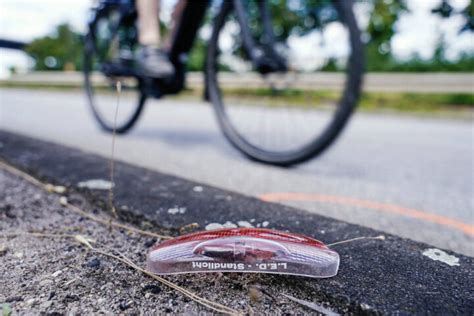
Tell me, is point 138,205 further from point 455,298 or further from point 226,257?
point 455,298

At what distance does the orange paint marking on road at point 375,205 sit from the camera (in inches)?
47.4

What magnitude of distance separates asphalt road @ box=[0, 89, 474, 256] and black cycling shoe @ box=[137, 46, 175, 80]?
0.42 m

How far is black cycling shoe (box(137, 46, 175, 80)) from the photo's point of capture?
2309mm

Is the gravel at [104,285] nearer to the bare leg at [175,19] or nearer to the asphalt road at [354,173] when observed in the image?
the asphalt road at [354,173]

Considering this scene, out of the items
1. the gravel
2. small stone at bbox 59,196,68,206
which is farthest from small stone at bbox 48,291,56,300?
small stone at bbox 59,196,68,206

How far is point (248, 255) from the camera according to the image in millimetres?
646

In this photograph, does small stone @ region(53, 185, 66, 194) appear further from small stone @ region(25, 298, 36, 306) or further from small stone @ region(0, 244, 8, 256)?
small stone @ region(25, 298, 36, 306)

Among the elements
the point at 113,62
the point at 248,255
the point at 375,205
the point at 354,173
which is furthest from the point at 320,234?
the point at 113,62

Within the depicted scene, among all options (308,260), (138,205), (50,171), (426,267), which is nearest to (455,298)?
(426,267)

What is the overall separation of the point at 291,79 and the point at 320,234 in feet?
4.32

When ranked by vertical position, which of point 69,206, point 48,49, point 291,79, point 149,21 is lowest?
point 69,206

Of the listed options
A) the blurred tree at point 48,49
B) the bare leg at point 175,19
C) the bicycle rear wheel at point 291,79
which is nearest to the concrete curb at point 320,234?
the bicycle rear wheel at point 291,79

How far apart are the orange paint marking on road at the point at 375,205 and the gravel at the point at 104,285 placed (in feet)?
1.67

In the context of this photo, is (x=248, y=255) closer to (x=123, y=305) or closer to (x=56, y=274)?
(x=123, y=305)
